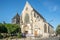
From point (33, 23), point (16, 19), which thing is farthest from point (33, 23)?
point (16, 19)

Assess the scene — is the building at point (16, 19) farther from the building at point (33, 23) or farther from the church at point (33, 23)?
the building at point (33, 23)

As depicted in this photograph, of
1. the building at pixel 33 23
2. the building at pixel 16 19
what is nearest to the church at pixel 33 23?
the building at pixel 33 23

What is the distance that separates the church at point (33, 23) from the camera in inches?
2682

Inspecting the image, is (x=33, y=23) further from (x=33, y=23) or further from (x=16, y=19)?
(x=16, y=19)

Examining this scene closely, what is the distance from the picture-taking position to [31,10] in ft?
241

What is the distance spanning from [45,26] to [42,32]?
2.52 meters

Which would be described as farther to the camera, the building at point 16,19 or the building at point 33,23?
the building at point 16,19

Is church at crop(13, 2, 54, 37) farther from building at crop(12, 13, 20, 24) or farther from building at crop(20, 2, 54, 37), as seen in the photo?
building at crop(12, 13, 20, 24)

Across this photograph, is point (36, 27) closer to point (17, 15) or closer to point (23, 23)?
point (23, 23)

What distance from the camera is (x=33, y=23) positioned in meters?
71.4

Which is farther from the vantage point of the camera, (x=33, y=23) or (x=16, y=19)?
(x=16, y=19)

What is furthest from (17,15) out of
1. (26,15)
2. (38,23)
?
(38,23)

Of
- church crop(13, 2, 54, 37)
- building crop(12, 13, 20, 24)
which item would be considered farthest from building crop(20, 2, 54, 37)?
building crop(12, 13, 20, 24)

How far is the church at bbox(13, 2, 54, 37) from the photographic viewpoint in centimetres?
6812
